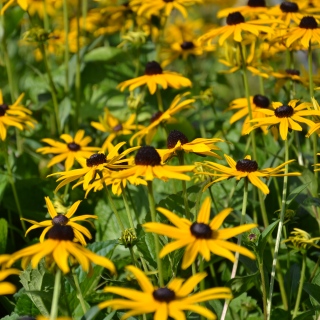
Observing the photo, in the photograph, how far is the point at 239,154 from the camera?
8.16 ft

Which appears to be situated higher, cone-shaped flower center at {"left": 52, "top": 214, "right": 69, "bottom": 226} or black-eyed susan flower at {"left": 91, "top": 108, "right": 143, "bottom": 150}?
cone-shaped flower center at {"left": 52, "top": 214, "right": 69, "bottom": 226}

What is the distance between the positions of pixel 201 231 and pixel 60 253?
236 mm

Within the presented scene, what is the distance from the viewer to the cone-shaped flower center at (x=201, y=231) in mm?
1202

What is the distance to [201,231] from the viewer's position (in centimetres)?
120

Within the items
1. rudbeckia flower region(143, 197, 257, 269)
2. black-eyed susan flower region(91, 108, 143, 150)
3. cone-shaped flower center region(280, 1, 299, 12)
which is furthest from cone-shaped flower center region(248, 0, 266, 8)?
rudbeckia flower region(143, 197, 257, 269)

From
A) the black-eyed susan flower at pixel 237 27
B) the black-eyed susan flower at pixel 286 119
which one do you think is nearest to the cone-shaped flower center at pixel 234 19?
the black-eyed susan flower at pixel 237 27

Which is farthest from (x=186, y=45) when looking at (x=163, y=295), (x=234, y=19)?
(x=163, y=295)

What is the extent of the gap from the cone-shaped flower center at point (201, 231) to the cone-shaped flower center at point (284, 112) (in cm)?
55

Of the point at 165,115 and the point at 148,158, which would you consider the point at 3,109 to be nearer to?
the point at 165,115

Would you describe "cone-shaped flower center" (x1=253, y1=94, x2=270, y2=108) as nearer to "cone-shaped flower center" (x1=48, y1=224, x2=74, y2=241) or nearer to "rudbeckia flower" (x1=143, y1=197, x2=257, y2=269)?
"rudbeckia flower" (x1=143, y1=197, x2=257, y2=269)

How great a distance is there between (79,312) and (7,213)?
797 mm

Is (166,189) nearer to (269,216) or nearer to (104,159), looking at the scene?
(269,216)

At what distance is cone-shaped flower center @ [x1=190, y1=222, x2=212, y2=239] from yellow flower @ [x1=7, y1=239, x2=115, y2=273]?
0.15 metres

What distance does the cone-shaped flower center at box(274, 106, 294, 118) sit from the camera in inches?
66.1
